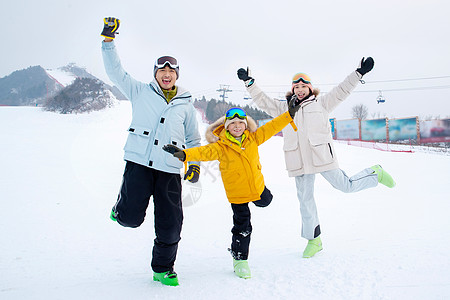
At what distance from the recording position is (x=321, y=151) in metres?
2.73

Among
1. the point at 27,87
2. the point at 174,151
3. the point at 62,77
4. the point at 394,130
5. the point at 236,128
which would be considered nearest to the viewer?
the point at 174,151

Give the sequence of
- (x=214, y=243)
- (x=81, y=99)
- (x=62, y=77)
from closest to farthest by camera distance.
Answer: (x=214, y=243), (x=81, y=99), (x=62, y=77)

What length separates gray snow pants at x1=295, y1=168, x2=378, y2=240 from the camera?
110 inches

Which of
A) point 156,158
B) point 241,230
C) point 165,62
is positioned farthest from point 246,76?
point 241,230

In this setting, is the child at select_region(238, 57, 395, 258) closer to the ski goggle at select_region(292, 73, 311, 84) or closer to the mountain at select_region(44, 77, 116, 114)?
the ski goggle at select_region(292, 73, 311, 84)

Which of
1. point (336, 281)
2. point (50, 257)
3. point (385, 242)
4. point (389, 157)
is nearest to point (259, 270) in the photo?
point (336, 281)

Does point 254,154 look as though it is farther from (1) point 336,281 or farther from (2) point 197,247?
(2) point 197,247

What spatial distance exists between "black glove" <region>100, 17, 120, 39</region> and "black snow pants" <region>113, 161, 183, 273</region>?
3.51 ft

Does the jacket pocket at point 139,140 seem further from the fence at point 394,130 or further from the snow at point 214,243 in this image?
the fence at point 394,130

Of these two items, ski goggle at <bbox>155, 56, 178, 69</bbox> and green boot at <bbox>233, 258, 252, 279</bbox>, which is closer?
green boot at <bbox>233, 258, 252, 279</bbox>

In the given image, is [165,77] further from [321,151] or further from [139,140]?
[321,151]

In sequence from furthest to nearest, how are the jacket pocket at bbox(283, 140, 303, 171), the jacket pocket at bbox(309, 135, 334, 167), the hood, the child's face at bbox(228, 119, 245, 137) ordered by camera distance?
1. the jacket pocket at bbox(283, 140, 303, 171)
2. the jacket pocket at bbox(309, 135, 334, 167)
3. the hood
4. the child's face at bbox(228, 119, 245, 137)

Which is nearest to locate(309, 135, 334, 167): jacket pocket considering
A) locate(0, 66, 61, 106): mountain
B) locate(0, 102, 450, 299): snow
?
locate(0, 102, 450, 299): snow

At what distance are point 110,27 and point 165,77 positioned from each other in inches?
23.0
